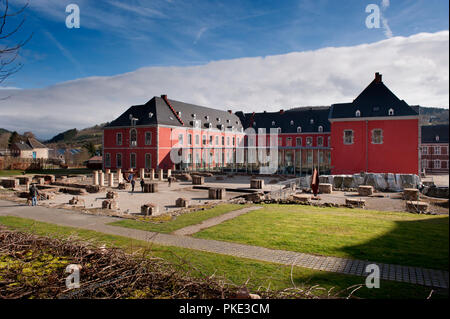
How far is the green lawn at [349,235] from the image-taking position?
7.86 metres

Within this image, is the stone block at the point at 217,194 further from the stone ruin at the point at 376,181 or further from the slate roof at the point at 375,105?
the slate roof at the point at 375,105

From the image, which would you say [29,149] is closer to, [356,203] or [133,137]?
[133,137]

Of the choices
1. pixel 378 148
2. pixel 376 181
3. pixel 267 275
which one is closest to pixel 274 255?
pixel 267 275

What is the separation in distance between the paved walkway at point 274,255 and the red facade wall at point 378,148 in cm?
2723

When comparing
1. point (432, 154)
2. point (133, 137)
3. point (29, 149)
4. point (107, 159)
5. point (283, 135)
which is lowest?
point (107, 159)

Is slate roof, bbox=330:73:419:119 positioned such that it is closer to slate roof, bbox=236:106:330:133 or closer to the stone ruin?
the stone ruin

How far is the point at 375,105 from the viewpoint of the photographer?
32906 millimetres

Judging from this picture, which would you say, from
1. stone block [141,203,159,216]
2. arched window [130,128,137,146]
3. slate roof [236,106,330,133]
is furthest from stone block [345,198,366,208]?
slate roof [236,106,330,133]

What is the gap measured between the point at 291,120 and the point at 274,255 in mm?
51994

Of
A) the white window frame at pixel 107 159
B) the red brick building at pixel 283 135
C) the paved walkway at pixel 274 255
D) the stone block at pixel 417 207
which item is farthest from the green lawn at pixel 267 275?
the white window frame at pixel 107 159

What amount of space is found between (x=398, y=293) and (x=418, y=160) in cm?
2916

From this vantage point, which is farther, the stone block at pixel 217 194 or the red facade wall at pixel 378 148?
the red facade wall at pixel 378 148
